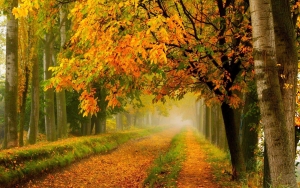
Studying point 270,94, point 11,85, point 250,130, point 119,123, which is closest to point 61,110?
point 11,85

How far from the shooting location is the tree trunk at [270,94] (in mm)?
4996

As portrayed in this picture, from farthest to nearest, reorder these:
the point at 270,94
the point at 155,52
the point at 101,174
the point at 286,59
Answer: the point at 101,174 < the point at 286,59 < the point at 155,52 < the point at 270,94

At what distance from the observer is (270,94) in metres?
5.00

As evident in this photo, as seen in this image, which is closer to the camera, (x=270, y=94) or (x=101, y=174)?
(x=270, y=94)

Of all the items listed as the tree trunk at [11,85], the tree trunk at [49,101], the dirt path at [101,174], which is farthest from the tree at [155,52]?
the tree trunk at [49,101]

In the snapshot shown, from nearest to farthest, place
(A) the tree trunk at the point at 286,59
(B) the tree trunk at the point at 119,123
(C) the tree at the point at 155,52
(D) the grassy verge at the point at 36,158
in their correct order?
(A) the tree trunk at the point at 286,59
(C) the tree at the point at 155,52
(D) the grassy verge at the point at 36,158
(B) the tree trunk at the point at 119,123

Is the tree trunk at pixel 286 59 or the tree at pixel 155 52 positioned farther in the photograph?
the tree at pixel 155 52

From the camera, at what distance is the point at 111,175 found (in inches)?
502

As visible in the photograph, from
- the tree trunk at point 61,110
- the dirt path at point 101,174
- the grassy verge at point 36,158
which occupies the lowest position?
the dirt path at point 101,174

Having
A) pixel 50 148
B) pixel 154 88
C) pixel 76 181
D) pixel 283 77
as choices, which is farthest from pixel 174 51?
pixel 50 148

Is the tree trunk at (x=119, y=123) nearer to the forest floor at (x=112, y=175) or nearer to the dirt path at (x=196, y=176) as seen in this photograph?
the forest floor at (x=112, y=175)

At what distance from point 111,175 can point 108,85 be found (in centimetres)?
535

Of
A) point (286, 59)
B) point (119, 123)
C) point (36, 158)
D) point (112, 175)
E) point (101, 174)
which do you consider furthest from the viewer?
point (119, 123)

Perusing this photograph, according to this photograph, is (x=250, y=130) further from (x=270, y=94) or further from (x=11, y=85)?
(x=11, y=85)
